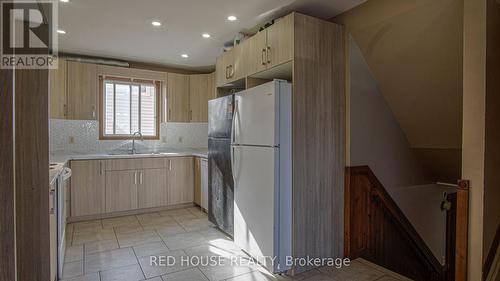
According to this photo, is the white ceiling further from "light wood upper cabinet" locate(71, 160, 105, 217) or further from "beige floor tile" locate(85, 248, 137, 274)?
"beige floor tile" locate(85, 248, 137, 274)

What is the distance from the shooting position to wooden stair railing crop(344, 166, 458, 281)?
2.74 m

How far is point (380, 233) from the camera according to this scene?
3010mm

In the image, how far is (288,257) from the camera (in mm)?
2402

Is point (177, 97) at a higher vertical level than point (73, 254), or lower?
higher

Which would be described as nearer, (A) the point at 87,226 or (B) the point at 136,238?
(B) the point at 136,238

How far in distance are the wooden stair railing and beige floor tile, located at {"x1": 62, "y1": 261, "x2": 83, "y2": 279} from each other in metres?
2.47

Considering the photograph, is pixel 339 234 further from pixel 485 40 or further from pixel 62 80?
pixel 62 80

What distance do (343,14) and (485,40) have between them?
1.28 m

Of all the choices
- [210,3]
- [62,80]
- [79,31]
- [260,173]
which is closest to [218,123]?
[260,173]

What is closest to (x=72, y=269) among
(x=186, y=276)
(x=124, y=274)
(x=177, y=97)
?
(x=124, y=274)

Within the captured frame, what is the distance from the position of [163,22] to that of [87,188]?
2.45 m

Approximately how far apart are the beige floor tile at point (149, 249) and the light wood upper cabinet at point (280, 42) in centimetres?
218

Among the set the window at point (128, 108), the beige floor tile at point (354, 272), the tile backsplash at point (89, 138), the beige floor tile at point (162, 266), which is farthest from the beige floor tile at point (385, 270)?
the window at point (128, 108)

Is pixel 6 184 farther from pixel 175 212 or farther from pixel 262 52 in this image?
pixel 175 212
